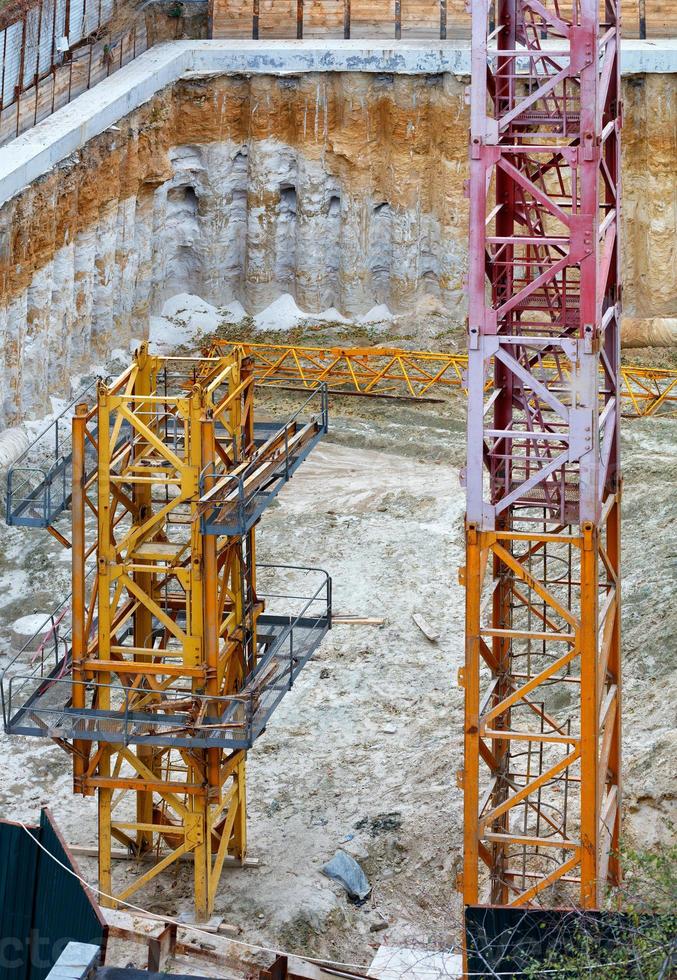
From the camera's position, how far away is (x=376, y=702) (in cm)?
2695

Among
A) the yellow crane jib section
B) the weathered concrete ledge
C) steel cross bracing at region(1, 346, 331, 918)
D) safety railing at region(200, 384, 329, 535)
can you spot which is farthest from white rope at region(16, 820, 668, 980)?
the weathered concrete ledge

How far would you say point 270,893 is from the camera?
70.9 ft

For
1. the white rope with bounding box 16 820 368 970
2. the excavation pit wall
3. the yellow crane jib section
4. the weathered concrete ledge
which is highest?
the weathered concrete ledge

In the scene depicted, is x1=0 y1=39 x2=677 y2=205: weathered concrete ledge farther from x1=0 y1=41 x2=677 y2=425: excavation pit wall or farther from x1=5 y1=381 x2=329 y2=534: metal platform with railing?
x1=5 y1=381 x2=329 y2=534: metal platform with railing

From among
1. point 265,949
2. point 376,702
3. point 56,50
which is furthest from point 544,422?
point 56,50

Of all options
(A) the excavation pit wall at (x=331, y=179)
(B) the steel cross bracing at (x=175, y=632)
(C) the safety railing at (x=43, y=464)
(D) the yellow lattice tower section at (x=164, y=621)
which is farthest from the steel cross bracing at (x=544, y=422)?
(A) the excavation pit wall at (x=331, y=179)

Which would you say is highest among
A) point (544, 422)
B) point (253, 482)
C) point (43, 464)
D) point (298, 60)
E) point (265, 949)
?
point (298, 60)

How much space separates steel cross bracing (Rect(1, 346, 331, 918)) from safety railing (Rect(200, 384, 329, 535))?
22mm

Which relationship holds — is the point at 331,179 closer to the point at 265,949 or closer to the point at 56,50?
the point at 56,50

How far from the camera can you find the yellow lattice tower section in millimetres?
19656

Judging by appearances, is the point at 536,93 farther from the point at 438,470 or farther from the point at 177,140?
the point at 177,140

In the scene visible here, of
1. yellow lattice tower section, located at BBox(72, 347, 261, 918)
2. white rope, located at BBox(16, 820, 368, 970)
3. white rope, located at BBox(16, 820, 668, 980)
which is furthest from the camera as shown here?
yellow lattice tower section, located at BBox(72, 347, 261, 918)

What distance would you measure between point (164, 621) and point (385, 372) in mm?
16902

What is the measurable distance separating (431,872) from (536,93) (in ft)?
33.1
